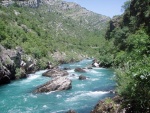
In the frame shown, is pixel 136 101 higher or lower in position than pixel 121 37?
lower

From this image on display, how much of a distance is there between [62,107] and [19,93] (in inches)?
465

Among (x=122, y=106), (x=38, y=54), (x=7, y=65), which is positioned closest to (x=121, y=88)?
(x=122, y=106)

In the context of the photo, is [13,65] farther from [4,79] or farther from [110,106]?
[110,106]

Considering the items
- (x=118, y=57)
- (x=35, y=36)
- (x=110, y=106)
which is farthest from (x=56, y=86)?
(x=35, y=36)

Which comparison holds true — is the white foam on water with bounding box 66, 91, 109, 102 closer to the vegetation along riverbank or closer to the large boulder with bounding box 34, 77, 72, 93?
the large boulder with bounding box 34, 77, 72, 93

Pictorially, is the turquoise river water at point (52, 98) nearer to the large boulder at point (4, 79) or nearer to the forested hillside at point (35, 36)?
the large boulder at point (4, 79)

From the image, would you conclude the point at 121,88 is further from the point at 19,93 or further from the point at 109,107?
the point at 19,93

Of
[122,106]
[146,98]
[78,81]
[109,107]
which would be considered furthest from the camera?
[78,81]

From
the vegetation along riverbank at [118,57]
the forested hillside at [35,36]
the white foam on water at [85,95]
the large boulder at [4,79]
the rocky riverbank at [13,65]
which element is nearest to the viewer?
the vegetation along riverbank at [118,57]

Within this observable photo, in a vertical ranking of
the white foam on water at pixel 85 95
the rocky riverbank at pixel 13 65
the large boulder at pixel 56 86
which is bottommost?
the white foam on water at pixel 85 95

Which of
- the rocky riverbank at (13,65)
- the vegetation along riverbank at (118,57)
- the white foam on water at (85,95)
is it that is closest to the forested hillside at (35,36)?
the vegetation along riverbank at (118,57)

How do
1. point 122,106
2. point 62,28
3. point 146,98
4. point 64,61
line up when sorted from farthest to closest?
point 62,28 → point 64,61 → point 122,106 → point 146,98

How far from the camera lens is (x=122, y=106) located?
22750 millimetres

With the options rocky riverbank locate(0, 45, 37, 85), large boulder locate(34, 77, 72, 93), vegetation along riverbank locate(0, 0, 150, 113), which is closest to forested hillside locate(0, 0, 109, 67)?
vegetation along riverbank locate(0, 0, 150, 113)
